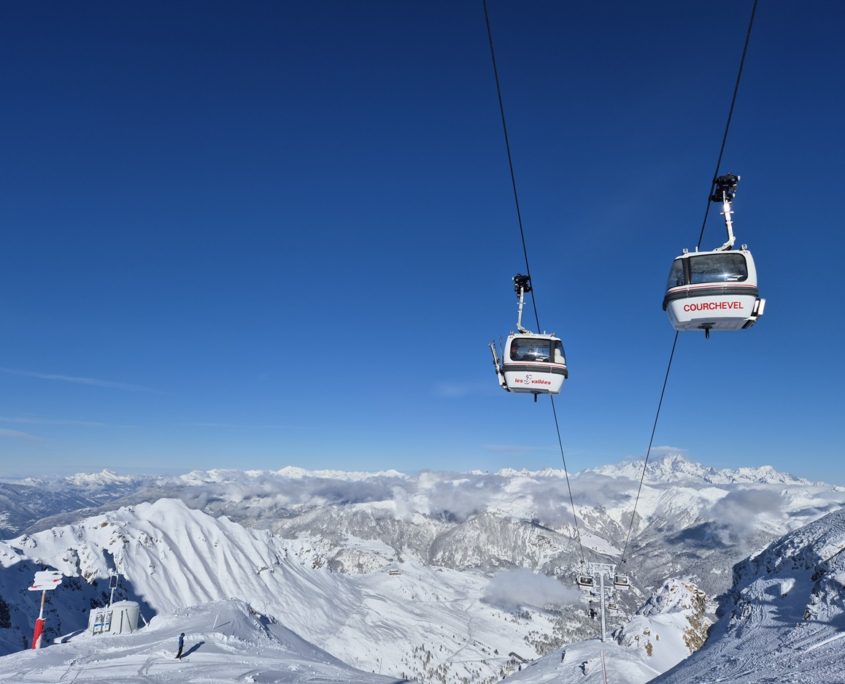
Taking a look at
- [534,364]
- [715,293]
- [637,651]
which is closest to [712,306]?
[715,293]

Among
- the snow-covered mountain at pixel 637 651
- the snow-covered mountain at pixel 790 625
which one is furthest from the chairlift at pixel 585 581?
the snow-covered mountain at pixel 790 625

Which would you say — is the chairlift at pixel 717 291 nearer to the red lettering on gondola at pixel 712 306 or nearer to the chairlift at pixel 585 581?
the red lettering on gondola at pixel 712 306

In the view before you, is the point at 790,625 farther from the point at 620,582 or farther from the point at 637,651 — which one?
the point at 637,651

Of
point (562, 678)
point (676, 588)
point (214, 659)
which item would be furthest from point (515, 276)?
point (676, 588)

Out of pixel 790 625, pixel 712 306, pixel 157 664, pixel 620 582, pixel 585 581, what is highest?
pixel 712 306

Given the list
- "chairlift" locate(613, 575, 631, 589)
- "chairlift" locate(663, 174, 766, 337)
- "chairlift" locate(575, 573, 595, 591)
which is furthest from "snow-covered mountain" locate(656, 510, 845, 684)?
"chairlift" locate(575, 573, 595, 591)

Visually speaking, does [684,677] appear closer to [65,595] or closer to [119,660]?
[119,660]

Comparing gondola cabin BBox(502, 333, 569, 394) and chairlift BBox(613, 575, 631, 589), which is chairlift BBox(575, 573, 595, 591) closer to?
chairlift BBox(613, 575, 631, 589)
